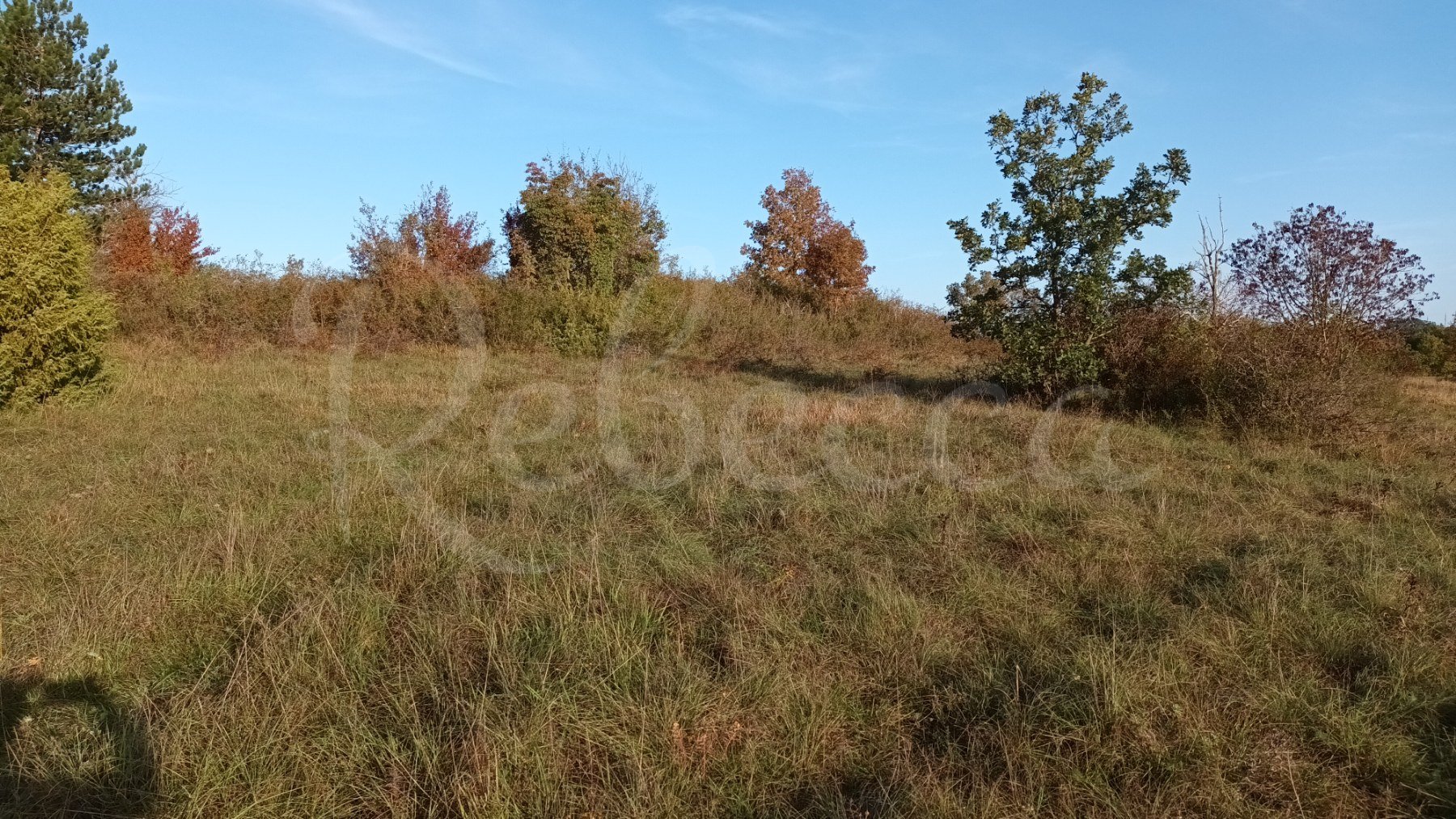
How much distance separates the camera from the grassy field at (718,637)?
8.57 feet

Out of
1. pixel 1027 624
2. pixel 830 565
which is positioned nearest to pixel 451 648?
pixel 830 565

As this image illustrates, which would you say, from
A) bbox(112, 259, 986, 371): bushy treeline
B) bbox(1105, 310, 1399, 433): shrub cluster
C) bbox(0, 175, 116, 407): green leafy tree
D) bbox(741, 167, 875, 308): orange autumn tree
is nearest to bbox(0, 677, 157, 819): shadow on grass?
bbox(0, 175, 116, 407): green leafy tree

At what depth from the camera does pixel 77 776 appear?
260 cm

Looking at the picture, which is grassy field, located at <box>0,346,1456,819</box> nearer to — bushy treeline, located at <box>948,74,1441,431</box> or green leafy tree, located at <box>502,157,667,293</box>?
bushy treeline, located at <box>948,74,1441,431</box>

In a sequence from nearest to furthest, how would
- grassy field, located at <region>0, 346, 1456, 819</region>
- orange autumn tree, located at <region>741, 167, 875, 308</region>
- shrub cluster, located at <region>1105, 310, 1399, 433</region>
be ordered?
grassy field, located at <region>0, 346, 1456, 819</region> < shrub cluster, located at <region>1105, 310, 1399, 433</region> < orange autumn tree, located at <region>741, 167, 875, 308</region>

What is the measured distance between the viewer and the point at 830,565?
179 inches

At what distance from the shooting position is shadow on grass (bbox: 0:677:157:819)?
8.15 ft

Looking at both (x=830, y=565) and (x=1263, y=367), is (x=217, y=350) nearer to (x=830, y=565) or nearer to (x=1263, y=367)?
(x=830, y=565)

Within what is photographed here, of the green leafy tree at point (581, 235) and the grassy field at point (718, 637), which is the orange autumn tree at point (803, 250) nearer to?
the green leafy tree at point (581, 235)

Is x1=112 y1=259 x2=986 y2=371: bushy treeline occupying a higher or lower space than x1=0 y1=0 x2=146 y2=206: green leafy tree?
lower

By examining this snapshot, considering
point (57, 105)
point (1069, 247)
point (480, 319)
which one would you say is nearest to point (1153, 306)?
point (1069, 247)

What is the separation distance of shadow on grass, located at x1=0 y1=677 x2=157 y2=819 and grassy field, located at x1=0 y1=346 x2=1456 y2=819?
0.04 ft

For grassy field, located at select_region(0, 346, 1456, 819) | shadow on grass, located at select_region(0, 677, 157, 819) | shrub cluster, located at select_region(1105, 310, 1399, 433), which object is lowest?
shadow on grass, located at select_region(0, 677, 157, 819)

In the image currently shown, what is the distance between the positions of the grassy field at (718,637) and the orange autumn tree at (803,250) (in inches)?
841
